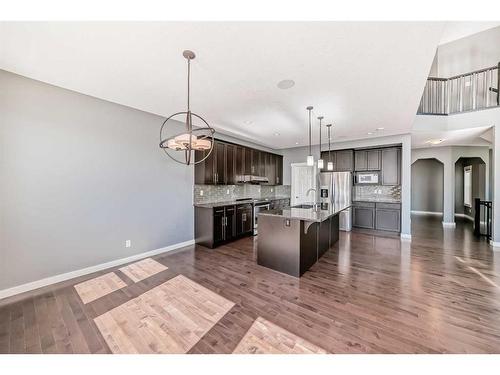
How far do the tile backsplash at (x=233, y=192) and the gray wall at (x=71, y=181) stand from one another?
99cm

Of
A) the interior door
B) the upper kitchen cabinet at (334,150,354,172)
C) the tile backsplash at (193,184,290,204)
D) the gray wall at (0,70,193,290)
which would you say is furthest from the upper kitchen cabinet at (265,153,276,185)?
the gray wall at (0,70,193,290)

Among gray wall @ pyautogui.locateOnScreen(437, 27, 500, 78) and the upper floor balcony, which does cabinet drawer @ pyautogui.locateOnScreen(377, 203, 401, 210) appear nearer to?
the upper floor balcony

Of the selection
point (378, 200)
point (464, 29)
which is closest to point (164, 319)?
point (378, 200)

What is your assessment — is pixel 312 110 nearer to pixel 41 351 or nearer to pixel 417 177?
pixel 41 351

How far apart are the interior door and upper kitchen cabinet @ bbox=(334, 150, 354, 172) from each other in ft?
2.79

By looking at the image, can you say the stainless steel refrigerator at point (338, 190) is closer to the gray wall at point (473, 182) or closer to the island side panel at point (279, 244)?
the island side panel at point (279, 244)

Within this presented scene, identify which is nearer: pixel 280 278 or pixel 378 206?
pixel 280 278

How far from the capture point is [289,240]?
3070 mm

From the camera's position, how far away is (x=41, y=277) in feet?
8.77

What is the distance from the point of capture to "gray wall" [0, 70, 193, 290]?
2.48 m

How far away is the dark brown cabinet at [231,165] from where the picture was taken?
4621mm

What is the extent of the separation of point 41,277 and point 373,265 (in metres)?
4.91

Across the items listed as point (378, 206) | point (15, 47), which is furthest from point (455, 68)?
point (15, 47)

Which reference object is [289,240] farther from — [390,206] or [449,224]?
[449,224]
